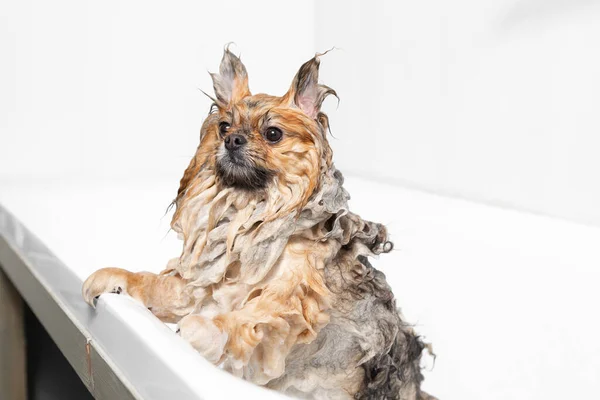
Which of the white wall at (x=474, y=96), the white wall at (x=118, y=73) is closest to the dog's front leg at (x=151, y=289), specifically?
the white wall at (x=474, y=96)

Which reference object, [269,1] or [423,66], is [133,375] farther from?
[269,1]

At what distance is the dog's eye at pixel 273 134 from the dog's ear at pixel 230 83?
0.10 m

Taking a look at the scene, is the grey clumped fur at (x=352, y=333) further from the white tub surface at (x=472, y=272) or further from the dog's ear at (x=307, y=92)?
the white tub surface at (x=472, y=272)

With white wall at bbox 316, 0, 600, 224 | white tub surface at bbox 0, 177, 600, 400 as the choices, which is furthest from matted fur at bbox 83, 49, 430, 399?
white wall at bbox 316, 0, 600, 224

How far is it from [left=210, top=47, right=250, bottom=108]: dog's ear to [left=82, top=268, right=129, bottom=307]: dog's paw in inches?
12.2

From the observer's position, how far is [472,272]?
200 centimetres

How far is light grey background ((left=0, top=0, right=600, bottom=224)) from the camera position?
2.10 m

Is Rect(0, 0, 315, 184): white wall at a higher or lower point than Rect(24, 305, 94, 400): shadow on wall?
higher

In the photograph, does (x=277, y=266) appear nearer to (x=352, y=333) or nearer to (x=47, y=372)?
(x=352, y=333)

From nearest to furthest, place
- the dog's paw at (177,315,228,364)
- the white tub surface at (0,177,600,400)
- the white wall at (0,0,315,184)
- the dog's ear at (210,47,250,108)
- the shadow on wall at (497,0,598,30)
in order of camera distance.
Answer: the dog's paw at (177,315,228,364), the dog's ear at (210,47,250,108), the white tub surface at (0,177,600,400), the shadow on wall at (497,0,598,30), the white wall at (0,0,315,184)

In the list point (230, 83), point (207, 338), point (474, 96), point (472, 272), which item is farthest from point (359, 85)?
point (207, 338)

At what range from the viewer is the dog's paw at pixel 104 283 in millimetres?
1123

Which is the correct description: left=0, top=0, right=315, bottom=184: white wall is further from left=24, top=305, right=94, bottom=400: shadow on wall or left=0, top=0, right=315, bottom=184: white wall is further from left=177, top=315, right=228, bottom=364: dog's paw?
→ left=177, top=315, right=228, bottom=364: dog's paw

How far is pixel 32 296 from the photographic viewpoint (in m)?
1.62
